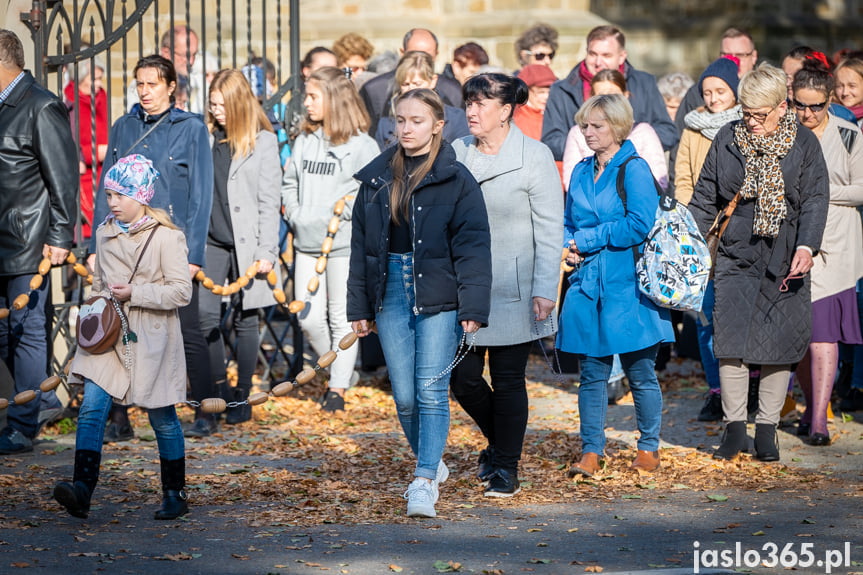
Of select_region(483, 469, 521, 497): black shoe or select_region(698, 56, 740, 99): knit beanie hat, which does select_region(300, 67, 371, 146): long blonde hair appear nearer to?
select_region(698, 56, 740, 99): knit beanie hat

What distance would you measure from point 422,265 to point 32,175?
2930 millimetres

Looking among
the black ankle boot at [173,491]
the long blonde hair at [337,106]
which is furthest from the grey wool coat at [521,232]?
the long blonde hair at [337,106]

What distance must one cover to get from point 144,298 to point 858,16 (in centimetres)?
1535

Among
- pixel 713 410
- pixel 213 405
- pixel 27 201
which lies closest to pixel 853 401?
pixel 713 410

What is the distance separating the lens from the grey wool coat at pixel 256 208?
8.41 metres

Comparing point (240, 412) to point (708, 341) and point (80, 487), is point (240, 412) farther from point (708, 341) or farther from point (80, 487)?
point (708, 341)

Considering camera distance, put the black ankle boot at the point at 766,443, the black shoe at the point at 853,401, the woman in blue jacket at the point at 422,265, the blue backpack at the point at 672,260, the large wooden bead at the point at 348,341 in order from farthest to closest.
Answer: the black shoe at the point at 853,401 → the black ankle boot at the point at 766,443 → the blue backpack at the point at 672,260 → the large wooden bead at the point at 348,341 → the woman in blue jacket at the point at 422,265

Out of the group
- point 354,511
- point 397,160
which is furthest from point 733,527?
point 397,160

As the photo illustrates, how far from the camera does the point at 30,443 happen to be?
760 centimetres

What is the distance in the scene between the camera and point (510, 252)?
6.28 m

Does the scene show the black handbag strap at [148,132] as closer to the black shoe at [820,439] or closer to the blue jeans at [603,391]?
the blue jeans at [603,391]

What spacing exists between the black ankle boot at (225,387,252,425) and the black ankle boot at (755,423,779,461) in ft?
10.8

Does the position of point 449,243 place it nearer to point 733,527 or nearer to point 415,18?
point 733,527

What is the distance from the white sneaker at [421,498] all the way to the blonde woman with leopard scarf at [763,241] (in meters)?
2.01
